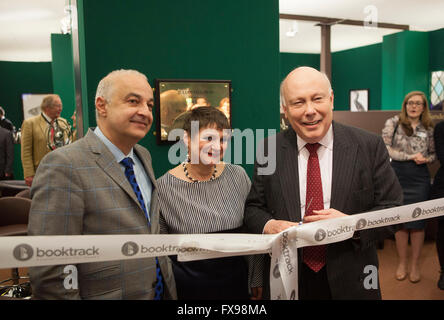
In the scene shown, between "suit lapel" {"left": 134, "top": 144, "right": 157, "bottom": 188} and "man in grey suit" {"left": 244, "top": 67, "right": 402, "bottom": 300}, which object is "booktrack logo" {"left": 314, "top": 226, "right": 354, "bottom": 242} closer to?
"man in grey suit" {"left": 244, "top": 67, "right": 402, "bottom": 300}

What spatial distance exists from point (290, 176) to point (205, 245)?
1.61 feet

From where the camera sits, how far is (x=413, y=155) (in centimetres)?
405

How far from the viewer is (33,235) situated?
1.36 m

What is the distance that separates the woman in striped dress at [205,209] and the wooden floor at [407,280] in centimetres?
246

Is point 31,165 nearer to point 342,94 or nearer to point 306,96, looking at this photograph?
point 306,96

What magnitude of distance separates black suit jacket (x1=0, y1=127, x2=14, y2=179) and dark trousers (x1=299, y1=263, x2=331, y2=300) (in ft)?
21.0

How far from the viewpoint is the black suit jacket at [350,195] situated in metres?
1.64

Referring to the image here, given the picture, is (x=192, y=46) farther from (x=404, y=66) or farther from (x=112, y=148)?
(x=404, y=66)

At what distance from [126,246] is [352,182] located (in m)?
0.95

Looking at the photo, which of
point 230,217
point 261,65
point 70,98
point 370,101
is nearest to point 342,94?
point 370,101

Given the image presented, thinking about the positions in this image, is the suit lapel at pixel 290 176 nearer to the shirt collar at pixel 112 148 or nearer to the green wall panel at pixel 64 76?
the shirt collar at pixel 112 148

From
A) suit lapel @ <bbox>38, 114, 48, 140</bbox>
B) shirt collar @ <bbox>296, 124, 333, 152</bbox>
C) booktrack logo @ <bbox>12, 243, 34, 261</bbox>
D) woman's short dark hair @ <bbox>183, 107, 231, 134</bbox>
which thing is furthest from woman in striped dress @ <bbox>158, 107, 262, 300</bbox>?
suit lapel @ <bbox>38, 114, 48, 140</bbox>

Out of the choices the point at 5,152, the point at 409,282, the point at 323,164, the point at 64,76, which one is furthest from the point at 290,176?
the point at 64,76

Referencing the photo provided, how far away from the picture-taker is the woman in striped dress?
1737 mm
